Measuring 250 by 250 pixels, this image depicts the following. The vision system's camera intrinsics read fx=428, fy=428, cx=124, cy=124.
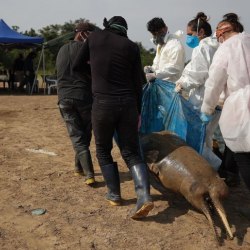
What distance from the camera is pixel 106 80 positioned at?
3768mm

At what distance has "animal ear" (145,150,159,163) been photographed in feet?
13.8

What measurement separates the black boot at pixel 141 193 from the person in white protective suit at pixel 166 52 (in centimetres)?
130

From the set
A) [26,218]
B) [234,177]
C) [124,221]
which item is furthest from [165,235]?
[234,177]

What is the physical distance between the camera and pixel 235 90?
338 cm

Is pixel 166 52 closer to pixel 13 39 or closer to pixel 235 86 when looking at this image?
pixel 235 86

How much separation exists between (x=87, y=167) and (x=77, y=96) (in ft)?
2.55

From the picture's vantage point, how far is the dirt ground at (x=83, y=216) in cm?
337

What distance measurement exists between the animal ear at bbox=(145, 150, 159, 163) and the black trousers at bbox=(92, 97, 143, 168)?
11.0 inches

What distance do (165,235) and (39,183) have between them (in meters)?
1.82

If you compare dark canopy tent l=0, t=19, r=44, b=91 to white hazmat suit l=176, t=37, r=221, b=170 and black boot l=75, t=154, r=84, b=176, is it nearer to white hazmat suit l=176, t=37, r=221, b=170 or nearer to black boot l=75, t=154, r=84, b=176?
black boot l=75, t=154, r=84, b=176

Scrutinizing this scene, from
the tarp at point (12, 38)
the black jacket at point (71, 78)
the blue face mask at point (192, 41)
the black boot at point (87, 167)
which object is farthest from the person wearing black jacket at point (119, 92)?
the tarp at point (12, 38)

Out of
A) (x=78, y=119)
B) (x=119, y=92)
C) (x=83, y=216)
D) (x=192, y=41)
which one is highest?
(x=192, y=41)

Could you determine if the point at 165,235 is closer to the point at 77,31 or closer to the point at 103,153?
the point at 103,153

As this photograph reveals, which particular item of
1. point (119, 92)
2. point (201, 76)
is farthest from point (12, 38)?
point (119, 92)
